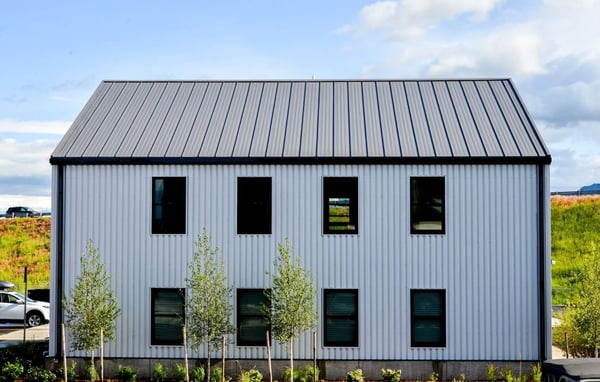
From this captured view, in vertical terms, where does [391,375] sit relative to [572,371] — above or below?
below

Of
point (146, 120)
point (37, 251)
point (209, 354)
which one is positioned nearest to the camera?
point (209, 354)

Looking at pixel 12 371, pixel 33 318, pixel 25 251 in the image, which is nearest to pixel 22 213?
pixel 25 251

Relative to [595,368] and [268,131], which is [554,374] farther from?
[268,131]

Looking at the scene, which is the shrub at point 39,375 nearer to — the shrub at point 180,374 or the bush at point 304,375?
the shrub at point 180,374

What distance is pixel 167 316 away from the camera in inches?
811

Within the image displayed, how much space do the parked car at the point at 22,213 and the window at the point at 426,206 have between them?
194ft

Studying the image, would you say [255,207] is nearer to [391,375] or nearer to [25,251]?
[391,375]

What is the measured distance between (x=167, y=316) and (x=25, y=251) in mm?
38977

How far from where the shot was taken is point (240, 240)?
66.8 feet

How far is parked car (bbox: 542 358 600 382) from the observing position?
42.3 ft

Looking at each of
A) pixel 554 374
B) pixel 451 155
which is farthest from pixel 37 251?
pixel 554 374

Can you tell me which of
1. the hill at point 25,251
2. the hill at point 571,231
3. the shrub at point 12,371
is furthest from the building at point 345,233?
the hill at point 25,251

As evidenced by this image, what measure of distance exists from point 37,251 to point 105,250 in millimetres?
37572

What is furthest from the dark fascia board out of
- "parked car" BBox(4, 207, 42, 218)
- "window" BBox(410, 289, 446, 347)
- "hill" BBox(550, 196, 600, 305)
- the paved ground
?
"parked car" BBox(4, 207, 42, 218)
